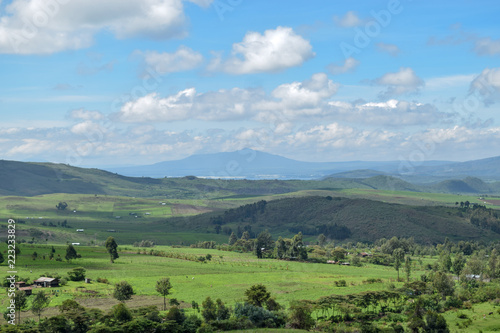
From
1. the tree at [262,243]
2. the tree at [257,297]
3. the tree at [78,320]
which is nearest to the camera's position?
the tree at [78,320]

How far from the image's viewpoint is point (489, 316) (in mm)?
77938

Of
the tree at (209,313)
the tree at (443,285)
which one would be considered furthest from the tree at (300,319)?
the tree at (443,285)

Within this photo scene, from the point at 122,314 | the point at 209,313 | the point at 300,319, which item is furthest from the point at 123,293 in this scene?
the point at 300,319

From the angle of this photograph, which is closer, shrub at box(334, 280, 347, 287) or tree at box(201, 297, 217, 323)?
tree at box(201, 297, 217, 323)

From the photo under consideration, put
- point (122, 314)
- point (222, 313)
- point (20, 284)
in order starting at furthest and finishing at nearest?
point (20, 284) < point (222, 313) < point (122, 314)

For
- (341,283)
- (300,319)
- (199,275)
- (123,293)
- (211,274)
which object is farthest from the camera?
(211,274)

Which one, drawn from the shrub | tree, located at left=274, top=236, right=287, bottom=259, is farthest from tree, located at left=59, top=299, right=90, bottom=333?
tree, located at left=274, top=236, right=287, bottom=259

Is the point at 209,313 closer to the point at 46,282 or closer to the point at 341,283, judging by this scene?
the point at 46,282

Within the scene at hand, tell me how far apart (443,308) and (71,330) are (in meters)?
61.8

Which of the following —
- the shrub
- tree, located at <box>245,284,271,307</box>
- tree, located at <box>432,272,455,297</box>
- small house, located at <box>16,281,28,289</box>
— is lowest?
the shrub

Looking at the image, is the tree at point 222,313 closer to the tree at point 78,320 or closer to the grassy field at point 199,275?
the grassy field at point 199,275

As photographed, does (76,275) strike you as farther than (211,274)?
No

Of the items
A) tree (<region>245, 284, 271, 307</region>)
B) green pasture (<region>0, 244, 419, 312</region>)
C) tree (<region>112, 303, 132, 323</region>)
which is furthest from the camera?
green pasture (<region>0, 244, 419, 312</region>)

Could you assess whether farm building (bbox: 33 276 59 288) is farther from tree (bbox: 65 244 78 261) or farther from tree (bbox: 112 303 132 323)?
tree (bbox: 112 303 132 323)
